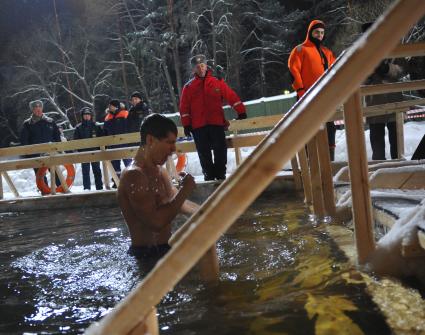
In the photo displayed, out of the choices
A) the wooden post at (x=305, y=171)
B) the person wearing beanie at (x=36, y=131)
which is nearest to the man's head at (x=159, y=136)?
the wooden post at (x=305, y=171)

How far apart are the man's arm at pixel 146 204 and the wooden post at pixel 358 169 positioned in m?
1.15

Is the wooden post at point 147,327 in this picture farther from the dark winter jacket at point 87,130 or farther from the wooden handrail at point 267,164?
the dark winter jacket at point 87,130

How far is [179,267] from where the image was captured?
51.0 inches

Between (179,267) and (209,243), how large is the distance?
0.12m

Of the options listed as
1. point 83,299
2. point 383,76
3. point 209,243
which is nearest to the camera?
point 209,243

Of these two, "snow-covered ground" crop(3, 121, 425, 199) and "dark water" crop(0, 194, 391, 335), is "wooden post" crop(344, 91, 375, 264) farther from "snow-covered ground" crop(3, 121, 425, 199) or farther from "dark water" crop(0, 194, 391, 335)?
"snow-covered ground" crop(3, 121, 425, 199)

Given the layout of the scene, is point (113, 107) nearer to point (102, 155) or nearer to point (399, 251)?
point (102, 155)

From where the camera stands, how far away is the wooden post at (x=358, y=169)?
2602 millimetres

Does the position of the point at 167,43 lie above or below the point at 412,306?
above

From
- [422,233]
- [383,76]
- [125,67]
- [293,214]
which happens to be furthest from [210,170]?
[125,67]

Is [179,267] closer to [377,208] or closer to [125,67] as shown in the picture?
[377,208]

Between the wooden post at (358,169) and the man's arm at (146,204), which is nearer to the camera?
the wooden post at (358,169)

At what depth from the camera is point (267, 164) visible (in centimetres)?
127

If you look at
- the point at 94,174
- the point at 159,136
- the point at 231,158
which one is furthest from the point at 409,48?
the point at 231,158
